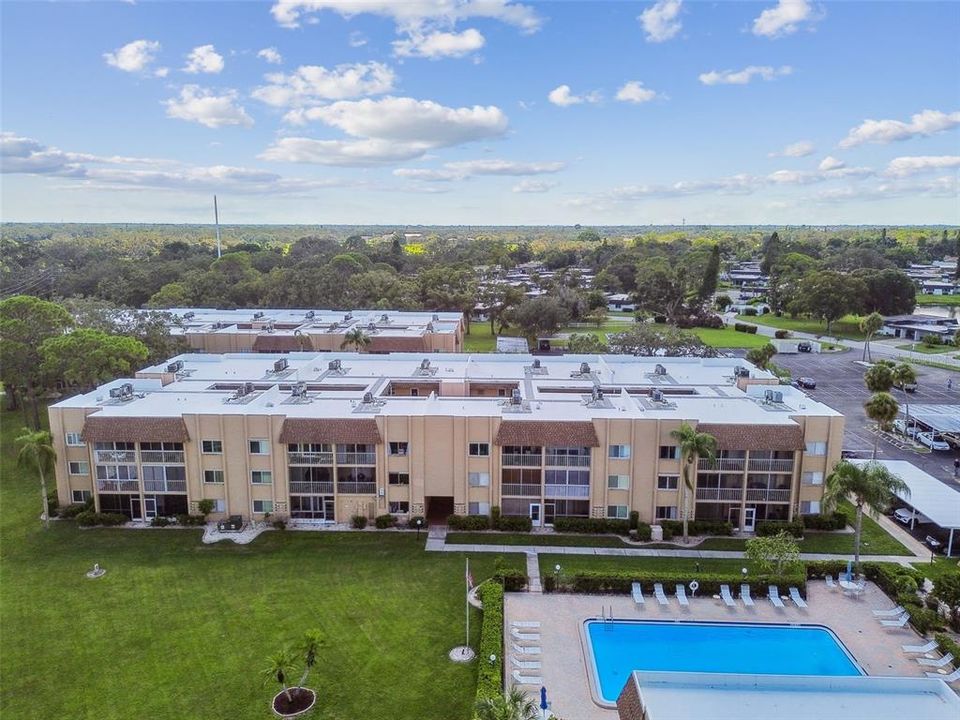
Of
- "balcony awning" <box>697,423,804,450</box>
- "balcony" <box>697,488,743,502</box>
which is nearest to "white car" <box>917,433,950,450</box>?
"balcony awning" <box>697,423,804,450</box>

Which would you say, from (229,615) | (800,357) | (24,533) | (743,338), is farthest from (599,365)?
(743,338)

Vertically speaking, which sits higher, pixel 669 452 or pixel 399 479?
pixel 669 452

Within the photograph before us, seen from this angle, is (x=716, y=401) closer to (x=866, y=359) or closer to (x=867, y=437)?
(x=867, y=437)

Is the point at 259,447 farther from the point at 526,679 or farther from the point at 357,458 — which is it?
the point at 526,679

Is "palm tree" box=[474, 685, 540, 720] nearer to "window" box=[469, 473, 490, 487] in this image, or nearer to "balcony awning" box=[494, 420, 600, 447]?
"balcony awning" box=[494, 420, 600, 447]

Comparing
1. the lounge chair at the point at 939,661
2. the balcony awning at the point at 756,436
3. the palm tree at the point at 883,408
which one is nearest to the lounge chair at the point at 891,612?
the lounge chair at the point at 939,661

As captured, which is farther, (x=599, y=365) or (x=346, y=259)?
(x=346, y=259)

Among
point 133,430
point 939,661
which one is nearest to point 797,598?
point 939,661
